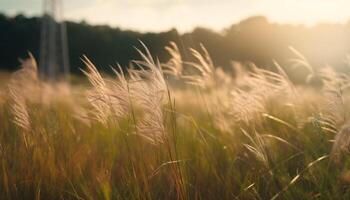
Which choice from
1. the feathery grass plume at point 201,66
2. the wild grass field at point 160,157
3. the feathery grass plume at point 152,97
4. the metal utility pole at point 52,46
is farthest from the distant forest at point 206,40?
the feathery grass plume at point 152,97

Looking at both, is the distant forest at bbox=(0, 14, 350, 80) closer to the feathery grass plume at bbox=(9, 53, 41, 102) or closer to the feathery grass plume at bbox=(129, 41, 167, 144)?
the feathery grass plume at bbox=(9, 53, 41, 102)

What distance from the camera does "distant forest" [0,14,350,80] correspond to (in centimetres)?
2483

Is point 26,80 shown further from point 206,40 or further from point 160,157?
point 206,40

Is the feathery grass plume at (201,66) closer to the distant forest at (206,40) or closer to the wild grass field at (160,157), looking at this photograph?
the wild grass field at (160,157)

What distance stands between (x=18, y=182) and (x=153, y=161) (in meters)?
0.67

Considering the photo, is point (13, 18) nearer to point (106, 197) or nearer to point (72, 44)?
point (72, 44)

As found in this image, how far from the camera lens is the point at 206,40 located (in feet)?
95.3

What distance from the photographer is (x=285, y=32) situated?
27328 mm

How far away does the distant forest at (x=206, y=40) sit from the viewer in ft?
81.5

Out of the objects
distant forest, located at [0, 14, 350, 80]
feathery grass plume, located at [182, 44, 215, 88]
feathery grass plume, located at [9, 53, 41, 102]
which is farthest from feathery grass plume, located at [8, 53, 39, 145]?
distant forest, located at [0, 14, 350, 80]

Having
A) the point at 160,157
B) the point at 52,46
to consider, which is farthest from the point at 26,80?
the point at 52,46

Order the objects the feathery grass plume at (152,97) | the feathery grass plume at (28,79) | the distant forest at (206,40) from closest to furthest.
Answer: the feathery grass plume at (152,97) → the feathery grass plume at (28,79) → the distant forest at (206,40)

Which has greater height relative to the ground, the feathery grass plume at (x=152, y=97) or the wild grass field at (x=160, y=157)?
the feathery grass plume at (x=152, y=97)

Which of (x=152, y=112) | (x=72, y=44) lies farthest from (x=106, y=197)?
(x=72, y=44)
